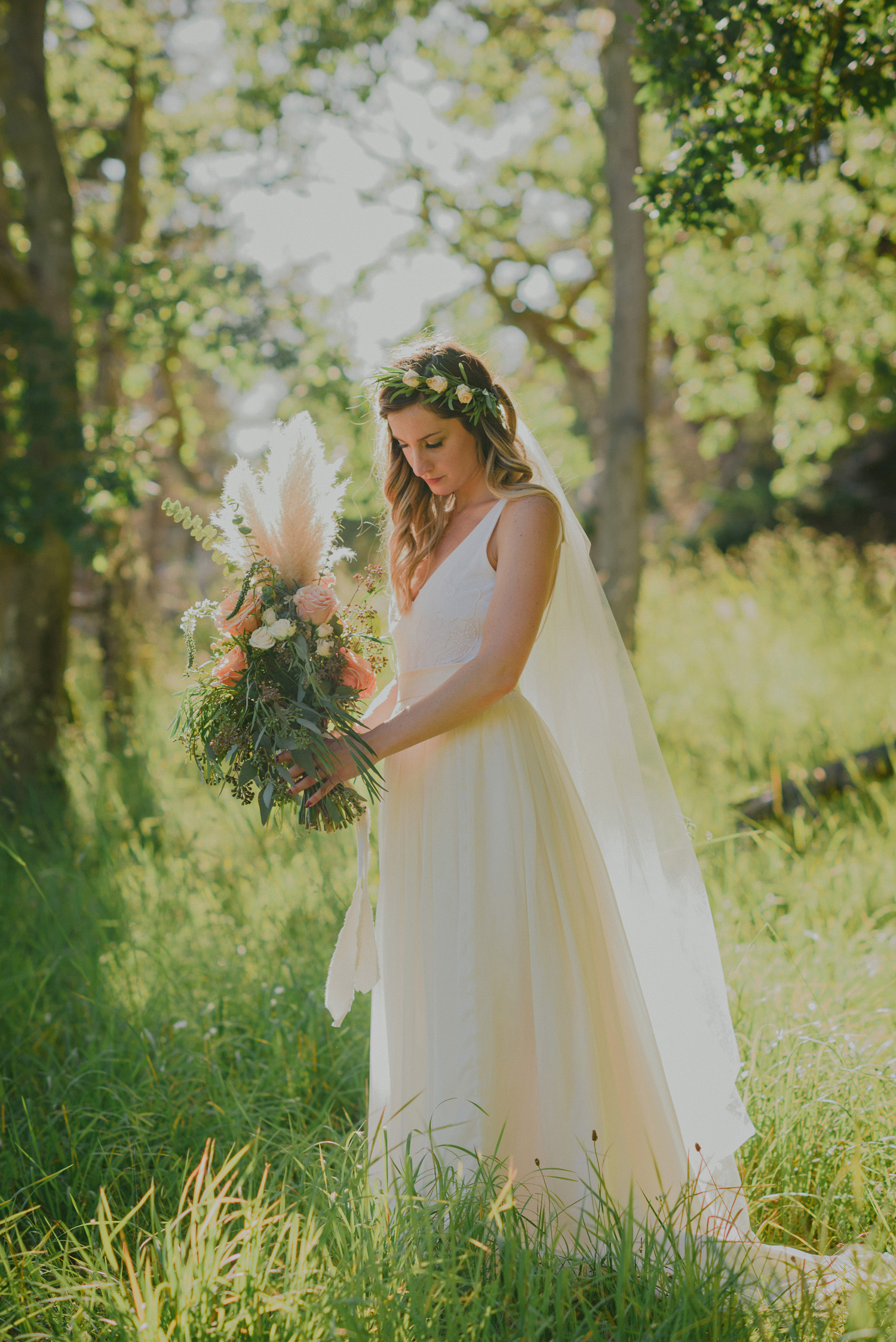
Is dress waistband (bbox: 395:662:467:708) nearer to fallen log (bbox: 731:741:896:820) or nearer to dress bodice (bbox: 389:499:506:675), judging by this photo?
dress bodice (bbox: 389:499:506:675)

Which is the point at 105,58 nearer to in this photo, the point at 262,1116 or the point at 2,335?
the point at 2,335

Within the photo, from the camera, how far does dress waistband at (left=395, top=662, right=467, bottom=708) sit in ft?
7.15

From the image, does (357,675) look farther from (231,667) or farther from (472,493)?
(472,493)

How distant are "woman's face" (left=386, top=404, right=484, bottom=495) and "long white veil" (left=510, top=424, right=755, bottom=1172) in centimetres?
20

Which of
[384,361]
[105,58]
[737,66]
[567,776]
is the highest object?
[105,58]

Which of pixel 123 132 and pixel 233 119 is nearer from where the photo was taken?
pixel 123 132

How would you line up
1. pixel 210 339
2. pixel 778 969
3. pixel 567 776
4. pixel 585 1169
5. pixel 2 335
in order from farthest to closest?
pixel 210 339 < pixel 2 335 < pixel 778 969 < pixel 567 776 < pixel 585 1169

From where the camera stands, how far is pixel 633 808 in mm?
2383

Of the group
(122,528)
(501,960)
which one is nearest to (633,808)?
(501,960)

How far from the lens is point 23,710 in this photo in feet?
18.2

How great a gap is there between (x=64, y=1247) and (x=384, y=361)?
2.22 m

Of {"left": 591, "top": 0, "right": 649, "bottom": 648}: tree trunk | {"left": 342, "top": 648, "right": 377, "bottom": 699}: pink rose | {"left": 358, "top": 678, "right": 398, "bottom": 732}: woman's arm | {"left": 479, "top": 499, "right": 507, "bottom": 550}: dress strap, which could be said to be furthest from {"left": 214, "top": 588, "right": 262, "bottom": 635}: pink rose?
{"left": 591, "top": 0, "right": 649, "bottom": 648}: tree trunk

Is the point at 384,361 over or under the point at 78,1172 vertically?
over

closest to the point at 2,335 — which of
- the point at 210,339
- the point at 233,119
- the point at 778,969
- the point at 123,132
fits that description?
the point at 210,339
